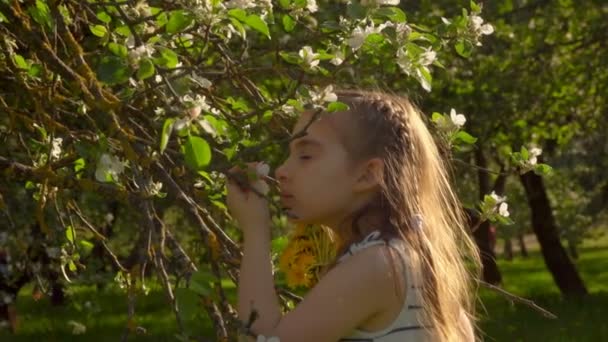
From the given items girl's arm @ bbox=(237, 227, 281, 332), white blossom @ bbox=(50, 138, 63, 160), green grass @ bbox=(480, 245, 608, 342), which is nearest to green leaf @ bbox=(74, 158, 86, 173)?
white blossom @ bbox=(50, 138, 63, 160)

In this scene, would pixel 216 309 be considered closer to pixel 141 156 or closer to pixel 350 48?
pixel 141 156

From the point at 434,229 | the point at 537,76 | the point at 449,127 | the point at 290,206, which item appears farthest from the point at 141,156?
the point at 537,76

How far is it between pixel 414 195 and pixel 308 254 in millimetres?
342

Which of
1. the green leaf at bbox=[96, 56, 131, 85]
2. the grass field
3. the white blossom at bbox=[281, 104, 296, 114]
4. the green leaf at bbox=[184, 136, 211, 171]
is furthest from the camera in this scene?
the grass field

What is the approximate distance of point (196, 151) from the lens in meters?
2.46

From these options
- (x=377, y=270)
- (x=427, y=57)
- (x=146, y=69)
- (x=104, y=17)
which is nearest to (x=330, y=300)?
(x=377, y=270)

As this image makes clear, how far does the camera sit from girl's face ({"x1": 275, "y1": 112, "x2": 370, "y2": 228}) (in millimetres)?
2621

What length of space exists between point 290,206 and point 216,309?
0.61 metres

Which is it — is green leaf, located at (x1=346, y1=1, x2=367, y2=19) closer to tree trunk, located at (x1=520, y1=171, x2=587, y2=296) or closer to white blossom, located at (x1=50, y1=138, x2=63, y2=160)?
white blossom, located at (x1=50, y1=138, x2=63, y2=160)

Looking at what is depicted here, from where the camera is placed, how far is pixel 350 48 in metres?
3.43

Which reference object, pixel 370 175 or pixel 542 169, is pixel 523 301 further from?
pixel 370 175

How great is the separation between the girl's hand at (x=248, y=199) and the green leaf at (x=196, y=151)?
196 millimetres

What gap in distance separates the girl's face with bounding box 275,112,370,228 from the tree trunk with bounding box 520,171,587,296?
1429cm

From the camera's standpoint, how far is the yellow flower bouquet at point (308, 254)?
2920 millimetres
